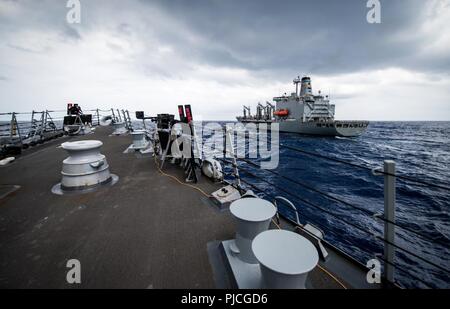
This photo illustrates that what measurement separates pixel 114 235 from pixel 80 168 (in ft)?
7.44

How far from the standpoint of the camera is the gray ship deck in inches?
82.4

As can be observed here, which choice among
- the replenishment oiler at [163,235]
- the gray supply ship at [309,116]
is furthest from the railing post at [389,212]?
the gray supply ship at [309,116]

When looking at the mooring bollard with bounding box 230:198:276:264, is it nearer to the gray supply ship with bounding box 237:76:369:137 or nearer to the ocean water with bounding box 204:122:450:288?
the ocean water with bounding box 204:122:450:288

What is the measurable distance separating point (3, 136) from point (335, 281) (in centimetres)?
1220

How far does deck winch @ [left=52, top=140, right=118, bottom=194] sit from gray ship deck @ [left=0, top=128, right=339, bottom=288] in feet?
1.04

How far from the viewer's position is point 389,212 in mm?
1785

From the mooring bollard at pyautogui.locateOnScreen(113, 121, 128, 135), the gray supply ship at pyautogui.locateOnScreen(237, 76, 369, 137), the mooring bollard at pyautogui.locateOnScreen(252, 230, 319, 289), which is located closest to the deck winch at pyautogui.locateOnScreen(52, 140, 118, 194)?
the mooring bollard at pyautogui.locateOnScreen(252, 230, 319, 289)

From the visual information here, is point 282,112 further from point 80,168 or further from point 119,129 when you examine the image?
point 80,168

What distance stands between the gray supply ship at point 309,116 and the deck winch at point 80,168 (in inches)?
1490

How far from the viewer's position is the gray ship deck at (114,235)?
2.09 metres

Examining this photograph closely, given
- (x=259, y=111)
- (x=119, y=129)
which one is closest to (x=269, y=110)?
(x=259, y=111)

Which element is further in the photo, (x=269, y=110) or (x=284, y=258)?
(x=269, y=110)
